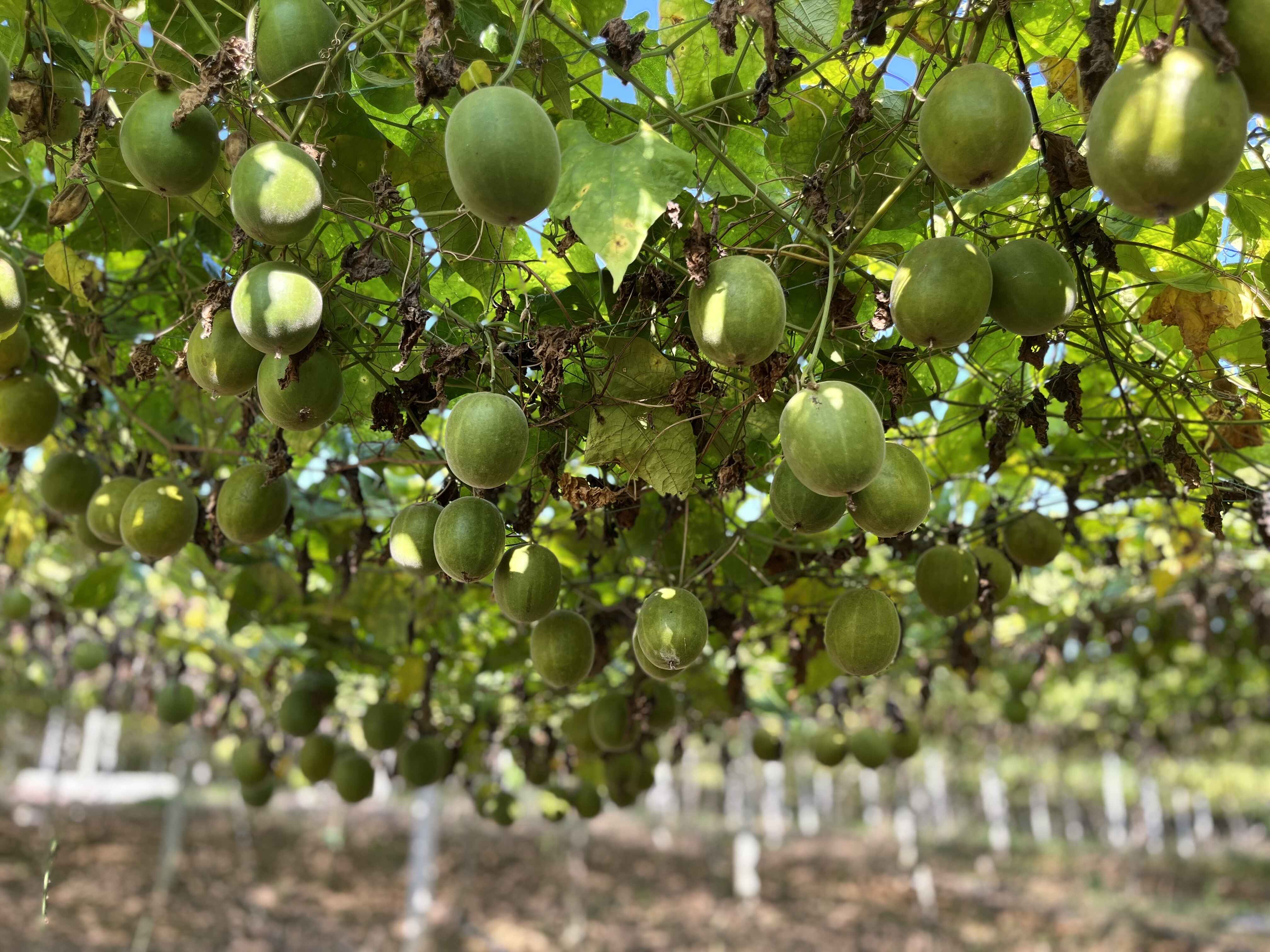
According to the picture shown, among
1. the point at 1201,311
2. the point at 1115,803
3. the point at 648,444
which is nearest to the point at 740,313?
the point at 648,444

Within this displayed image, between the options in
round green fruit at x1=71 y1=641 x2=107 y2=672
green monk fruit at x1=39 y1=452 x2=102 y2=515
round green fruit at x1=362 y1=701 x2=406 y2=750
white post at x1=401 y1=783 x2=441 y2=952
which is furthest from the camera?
white post at x1=401 y1=783 x2=441 y2=952

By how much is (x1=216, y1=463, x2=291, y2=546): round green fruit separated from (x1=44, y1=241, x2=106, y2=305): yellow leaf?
2.27 ft

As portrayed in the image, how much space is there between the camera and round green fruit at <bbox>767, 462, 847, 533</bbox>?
2.02 meters

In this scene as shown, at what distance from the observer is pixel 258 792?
6.06 m

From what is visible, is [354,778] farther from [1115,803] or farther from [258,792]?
[1115,803]

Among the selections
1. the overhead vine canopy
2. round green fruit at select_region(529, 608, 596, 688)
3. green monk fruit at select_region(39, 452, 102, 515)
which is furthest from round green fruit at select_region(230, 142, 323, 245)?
green monk fruit at select_region(39, 452, 102, 515)

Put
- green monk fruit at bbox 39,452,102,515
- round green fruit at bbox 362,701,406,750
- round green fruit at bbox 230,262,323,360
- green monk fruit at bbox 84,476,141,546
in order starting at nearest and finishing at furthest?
round green fruit at bbox 230,262,323,360 < green monk fruit at bbox 84,476,141,546 < green monk fruit at bbox 39,452,102,515 < round green fruit at bbox 362,701,406,750

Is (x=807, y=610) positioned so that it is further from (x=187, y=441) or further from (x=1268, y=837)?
(x=1268, y=837)

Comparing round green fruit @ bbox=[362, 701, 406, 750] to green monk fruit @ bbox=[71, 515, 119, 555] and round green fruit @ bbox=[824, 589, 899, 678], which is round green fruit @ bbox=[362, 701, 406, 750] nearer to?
green monk fruit @ bbox=[71, 515, 119, 555]

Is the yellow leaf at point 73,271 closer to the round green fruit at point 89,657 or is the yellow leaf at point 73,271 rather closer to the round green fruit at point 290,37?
the round green fruit at point 290,37

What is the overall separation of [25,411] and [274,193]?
62.6 inches

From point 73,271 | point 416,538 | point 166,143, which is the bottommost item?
point 416,538

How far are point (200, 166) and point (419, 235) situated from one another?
0.48 meters

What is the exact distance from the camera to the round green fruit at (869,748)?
5484mm
